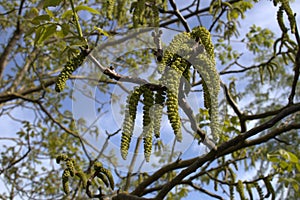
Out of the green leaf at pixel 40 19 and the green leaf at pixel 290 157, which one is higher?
the green leaf at pixel 40 19

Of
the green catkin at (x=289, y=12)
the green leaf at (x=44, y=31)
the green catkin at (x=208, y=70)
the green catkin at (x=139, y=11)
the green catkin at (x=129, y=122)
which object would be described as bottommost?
the green catkin at (x=129, y=122)

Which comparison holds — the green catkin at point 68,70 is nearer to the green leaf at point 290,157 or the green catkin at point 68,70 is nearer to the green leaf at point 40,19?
the green leaf at point 40,19

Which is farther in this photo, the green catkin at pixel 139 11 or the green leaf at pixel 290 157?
the green leaf at pixel 290 157

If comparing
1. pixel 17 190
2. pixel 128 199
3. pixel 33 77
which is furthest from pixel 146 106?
pixel 33 77

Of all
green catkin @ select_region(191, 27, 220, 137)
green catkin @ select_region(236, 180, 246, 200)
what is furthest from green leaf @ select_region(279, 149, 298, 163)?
green catkin @ select_region(191, 27, 220, 137)

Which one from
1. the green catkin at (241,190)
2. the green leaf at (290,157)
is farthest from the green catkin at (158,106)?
the green leaf at (290,157)

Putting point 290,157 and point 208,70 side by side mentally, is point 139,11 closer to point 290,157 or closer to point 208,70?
point 208,70

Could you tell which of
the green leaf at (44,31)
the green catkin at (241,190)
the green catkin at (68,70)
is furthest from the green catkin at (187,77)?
the green catkin at (241,190)

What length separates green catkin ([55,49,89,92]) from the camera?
922 mm

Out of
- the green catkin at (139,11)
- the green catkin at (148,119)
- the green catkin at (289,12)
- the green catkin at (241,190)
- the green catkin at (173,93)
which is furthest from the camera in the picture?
the green catkin at (241,190)

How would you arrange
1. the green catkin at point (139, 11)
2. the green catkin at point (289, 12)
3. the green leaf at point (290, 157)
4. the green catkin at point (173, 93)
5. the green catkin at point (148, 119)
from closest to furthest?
the green catkin at point (173, 93)
the green catkin at point (148, 119)
the green catkin at point (289, 12)
the green catkin at point (139, 11)
the green leaf at point (290, 157)

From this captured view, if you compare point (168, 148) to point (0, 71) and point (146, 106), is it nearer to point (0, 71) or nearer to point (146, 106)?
point (146, 106)

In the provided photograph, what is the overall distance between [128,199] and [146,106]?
64cm

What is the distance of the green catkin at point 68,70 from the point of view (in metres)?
0.92
